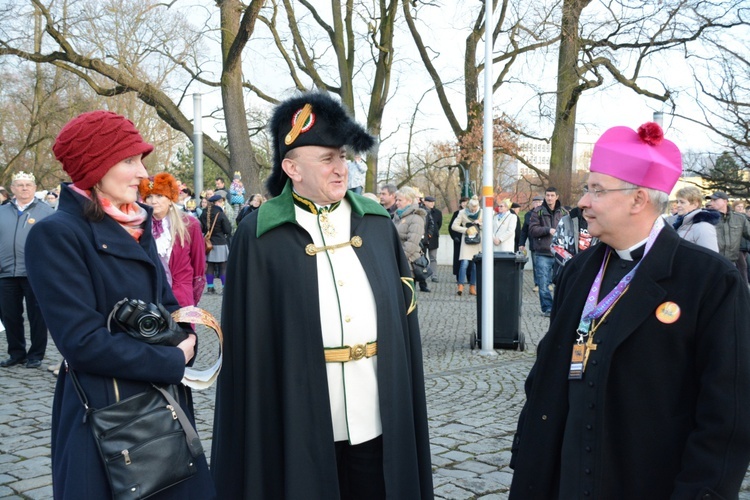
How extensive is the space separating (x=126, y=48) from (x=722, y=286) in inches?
768

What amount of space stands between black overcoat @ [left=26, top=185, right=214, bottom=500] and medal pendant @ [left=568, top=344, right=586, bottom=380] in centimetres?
140

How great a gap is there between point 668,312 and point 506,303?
7.02 meters

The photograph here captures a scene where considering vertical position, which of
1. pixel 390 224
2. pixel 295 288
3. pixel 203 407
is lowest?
pixel 203 407

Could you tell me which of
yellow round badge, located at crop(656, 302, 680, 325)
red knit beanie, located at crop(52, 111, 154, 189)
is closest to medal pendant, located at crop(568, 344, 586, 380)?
yellow round badge, located at crop(656, 302, 680, 325)


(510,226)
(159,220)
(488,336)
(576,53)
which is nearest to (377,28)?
(576,53)

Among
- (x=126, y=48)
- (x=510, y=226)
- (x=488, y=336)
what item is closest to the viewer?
(x=488, y=336)

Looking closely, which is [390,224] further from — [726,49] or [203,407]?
[726,49]

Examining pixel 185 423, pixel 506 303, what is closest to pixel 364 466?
pixel 185 423

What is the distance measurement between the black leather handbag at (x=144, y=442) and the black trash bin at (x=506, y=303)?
671cm

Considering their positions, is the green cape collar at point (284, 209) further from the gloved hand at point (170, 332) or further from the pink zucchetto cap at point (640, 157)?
the pink zucchetto cap at point (640, 157)

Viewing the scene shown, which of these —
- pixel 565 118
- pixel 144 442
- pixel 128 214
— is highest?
pixel 565 118

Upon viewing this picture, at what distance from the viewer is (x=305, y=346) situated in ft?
9.78

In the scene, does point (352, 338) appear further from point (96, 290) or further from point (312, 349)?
point (96, 290)

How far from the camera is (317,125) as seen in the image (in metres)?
3.11
